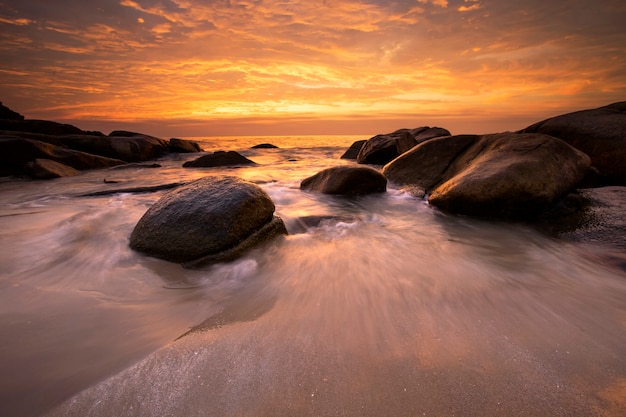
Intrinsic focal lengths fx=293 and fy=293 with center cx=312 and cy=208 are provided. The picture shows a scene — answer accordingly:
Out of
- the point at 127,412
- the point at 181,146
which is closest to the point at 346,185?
the point at 127,412

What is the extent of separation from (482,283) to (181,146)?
64.1 feet

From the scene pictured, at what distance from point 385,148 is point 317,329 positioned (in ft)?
32.7

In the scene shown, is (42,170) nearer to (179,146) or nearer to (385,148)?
(179,146)

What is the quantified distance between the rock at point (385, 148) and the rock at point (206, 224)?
8.46m

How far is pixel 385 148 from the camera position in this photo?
11.0m

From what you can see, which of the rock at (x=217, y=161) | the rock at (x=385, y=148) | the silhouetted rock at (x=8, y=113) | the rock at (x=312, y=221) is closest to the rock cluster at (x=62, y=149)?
the rock at (x=217, y=161)

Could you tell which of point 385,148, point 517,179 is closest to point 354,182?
point 517,179

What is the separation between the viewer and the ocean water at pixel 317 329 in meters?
1.33

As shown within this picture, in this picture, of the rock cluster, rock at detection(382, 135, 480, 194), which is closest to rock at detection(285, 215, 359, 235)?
rock at detection(382, 135, 480, 194)

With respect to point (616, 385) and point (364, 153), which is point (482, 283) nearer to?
point (616, 385)

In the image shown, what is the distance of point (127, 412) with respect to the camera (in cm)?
127

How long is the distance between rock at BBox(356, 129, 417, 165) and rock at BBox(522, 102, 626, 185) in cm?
482

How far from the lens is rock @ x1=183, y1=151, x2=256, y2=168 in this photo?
1201 cm

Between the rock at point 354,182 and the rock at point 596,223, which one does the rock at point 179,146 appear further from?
the rock at point 596,223
